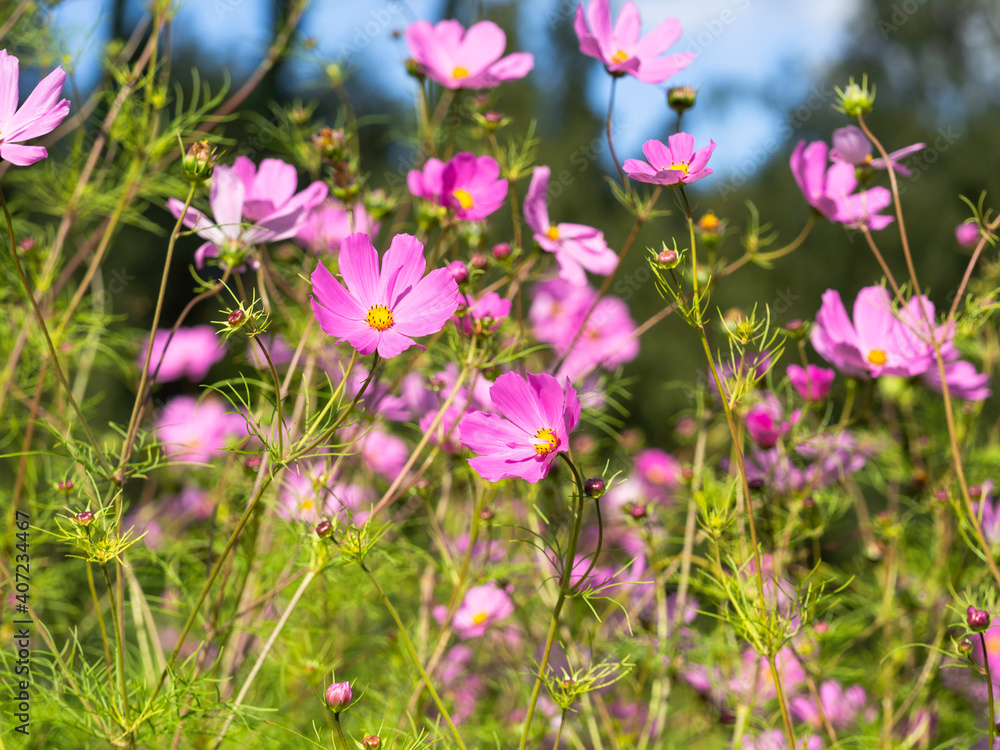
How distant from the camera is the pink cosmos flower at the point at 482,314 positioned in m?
0.55

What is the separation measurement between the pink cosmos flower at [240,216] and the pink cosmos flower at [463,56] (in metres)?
0.21

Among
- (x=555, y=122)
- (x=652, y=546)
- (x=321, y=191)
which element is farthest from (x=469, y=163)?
(x=555, y=122)

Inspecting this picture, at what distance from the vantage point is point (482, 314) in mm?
583

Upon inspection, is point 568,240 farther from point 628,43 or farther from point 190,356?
point 190,356

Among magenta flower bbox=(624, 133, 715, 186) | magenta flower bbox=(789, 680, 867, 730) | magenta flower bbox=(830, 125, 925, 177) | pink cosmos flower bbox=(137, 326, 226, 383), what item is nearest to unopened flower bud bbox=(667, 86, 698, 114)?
magenta flower bbox=(830, 125, 925, 177)

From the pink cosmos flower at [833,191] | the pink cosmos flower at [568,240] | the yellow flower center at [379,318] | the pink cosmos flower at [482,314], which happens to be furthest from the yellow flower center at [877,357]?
the yellow flower center at [379,318]

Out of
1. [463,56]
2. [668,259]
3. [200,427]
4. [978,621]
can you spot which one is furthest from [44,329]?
[200,427]

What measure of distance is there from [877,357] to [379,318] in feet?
1.56

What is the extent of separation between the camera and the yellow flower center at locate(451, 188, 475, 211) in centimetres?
64

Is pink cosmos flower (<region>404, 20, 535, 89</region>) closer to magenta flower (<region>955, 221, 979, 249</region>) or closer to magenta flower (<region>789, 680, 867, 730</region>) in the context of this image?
magenta flower (<region>955, 221, 979, 249</region>)

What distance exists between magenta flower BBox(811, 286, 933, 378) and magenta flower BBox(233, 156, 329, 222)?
446 millimetres

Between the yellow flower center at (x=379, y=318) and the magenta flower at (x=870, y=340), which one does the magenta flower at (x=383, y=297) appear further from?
the magenta flower at (x=870, y=340)

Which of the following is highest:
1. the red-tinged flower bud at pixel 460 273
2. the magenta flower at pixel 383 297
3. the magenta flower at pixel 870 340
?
the magenta flower at pixel 383 297

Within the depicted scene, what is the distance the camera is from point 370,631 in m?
1.17
